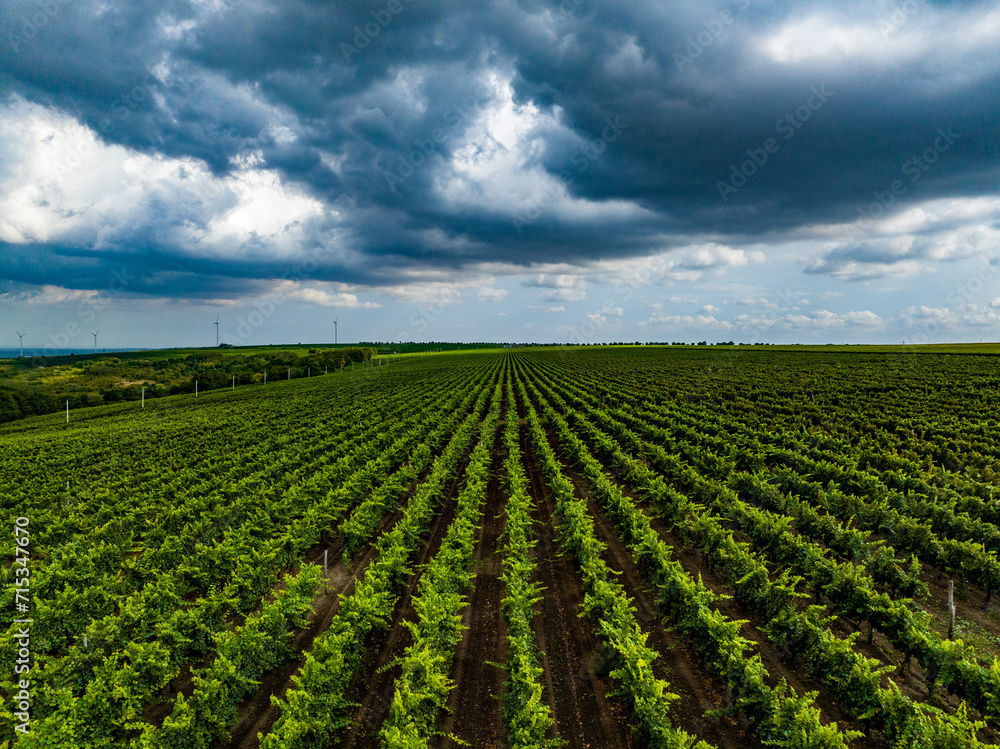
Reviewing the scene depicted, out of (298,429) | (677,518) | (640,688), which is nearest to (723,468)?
(677,518)

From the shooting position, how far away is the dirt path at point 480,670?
26.9 feet

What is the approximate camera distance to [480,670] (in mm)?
9727

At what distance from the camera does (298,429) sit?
33719mm

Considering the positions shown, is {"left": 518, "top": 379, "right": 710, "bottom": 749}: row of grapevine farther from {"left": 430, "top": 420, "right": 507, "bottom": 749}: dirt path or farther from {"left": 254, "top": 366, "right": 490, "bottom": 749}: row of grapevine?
{"left": 254, "top": 366, "right": 490, "bottom": 749}: row of grapevine

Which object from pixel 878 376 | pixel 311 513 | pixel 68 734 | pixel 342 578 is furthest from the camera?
pixel 878 376

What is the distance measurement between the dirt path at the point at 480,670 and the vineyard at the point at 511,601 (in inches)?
2.0

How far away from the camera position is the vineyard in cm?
773

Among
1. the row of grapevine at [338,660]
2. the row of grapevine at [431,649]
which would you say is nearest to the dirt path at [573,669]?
the row of grapevine at [431,649]

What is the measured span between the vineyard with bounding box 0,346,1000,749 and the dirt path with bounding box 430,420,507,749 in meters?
0.05

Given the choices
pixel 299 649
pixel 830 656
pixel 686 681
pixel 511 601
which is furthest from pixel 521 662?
pixel 830 656

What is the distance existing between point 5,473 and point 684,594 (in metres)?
37.4

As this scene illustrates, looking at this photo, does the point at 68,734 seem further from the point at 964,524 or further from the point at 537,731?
the point at 964,524

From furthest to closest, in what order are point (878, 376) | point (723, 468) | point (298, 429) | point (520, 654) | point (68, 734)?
point (878, 376), point (298, 429), point (723, 468), point (520, 654), point (68, 734)

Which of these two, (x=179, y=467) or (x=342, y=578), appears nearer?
(x=342, y=578)
